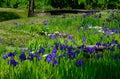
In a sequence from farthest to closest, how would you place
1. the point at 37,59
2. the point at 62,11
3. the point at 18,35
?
the point at 62,11
the point at 18,35
the point at 37,59

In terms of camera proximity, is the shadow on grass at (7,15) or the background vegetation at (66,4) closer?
the shadow on grass at (7,15)

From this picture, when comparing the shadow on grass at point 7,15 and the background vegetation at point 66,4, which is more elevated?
the background vegetation at point 66,4

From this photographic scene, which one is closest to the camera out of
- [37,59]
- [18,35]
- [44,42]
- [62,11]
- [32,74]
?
[32,74]

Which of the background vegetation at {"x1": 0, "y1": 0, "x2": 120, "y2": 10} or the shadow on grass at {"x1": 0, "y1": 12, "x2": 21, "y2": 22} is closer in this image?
the shadow on grass at {"x1": 0, "y1": 12, "x2": 21, "y2": 22}

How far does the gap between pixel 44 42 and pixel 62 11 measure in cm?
2779

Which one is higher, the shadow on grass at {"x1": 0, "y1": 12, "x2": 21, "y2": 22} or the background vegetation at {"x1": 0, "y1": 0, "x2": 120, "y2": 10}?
the background vegetation at {"x1": 0, "y1": 0, "x2": 120, "y2": 10}

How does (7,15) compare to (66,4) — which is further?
(66,4)

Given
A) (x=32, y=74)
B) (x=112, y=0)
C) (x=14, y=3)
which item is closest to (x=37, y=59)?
(x=32, y=74)

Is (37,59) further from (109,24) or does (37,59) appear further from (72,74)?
(109,24)

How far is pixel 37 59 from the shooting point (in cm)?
572

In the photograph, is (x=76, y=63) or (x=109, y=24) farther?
(x=109, y=24)

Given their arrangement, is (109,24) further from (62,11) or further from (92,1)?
(92,1)

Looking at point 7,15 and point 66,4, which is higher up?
point 66,4

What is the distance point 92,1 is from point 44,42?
33.8 m
